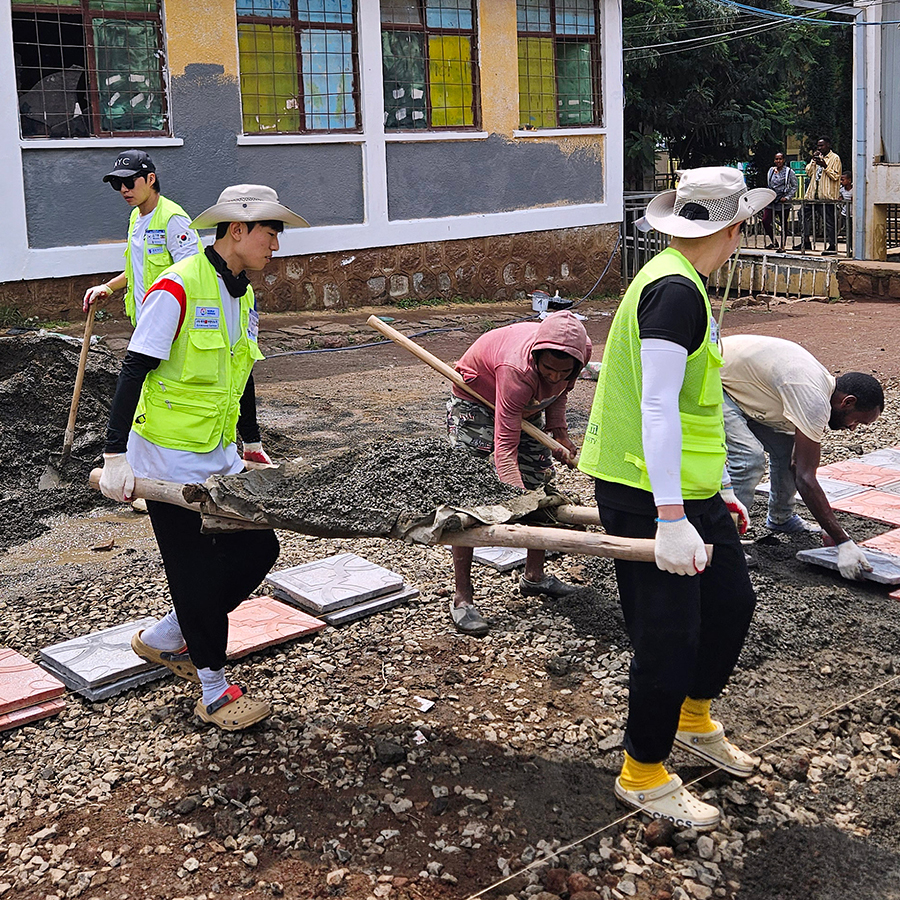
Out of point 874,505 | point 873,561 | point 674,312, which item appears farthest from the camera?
point 874,505

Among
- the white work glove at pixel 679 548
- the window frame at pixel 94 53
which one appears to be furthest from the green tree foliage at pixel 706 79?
the white work glove at pixel 679 548

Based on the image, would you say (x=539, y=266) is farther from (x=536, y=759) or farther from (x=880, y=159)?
(x=536, y=759)

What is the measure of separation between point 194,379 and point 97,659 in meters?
A: 1.29

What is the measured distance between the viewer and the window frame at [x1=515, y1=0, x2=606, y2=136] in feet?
50.2

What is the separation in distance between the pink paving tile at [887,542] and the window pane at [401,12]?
10541mm

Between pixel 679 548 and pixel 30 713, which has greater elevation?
pixel 679 548

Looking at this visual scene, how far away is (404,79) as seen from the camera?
14.2 meters

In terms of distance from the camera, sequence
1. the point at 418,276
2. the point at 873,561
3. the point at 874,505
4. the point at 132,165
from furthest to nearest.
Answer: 1. the point at 418,276
2. the point at 132,165
3. the point at 874,505
4. the point at 873,561

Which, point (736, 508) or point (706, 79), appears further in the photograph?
point (706, 79)

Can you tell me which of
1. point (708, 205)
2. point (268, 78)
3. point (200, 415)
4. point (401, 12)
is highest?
point (401, 12)

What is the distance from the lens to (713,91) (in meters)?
23.5

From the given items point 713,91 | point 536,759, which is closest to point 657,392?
point 536,759

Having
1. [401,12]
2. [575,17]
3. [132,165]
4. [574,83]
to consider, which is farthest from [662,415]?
[575,17]

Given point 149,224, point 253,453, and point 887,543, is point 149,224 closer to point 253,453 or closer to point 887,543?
point 253,453
